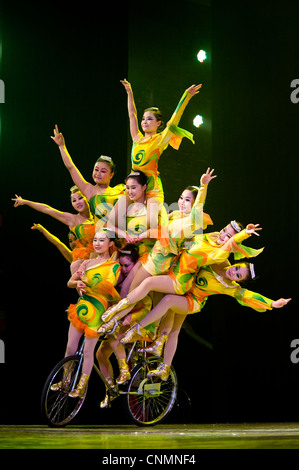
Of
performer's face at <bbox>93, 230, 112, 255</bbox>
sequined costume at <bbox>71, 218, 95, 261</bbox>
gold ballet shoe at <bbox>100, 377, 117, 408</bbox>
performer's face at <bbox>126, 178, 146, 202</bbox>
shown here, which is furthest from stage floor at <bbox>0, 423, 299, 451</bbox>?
performer's face at <bbox>126, 178, 146, 202</bbox>

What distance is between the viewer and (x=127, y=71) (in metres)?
6.45

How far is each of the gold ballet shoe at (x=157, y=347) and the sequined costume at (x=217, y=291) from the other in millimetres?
297

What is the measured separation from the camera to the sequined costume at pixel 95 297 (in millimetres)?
5016

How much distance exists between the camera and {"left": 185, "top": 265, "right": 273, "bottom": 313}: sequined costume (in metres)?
5.25

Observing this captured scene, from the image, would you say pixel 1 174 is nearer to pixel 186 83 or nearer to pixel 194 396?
pixel 186 83

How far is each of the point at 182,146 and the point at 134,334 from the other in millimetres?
2096

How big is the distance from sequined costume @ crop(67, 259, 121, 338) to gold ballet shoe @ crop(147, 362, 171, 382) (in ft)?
2.00

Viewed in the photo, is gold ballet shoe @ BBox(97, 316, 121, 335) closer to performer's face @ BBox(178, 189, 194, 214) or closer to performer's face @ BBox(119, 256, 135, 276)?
performer's face @ BBox(119, 256, 135, 276)

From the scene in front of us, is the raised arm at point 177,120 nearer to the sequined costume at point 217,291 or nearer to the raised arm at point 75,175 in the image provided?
the raised arm at point 75,175

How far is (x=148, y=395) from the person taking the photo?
17.6ft

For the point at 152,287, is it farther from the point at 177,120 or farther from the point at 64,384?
the point at 177,120

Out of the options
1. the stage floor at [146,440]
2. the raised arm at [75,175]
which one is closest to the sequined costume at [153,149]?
the raised arm at [75,175]

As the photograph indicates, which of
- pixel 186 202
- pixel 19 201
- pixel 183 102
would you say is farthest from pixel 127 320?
pixel 183 102
